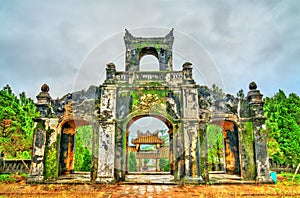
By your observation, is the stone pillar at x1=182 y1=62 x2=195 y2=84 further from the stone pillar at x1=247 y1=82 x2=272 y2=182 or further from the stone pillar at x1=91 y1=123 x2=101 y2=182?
the stone pillar at x1=91 y1=123 x2=101 y2=182

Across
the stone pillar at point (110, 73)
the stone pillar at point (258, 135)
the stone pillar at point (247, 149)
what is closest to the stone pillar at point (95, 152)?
the stone pillar at point (110, 73)

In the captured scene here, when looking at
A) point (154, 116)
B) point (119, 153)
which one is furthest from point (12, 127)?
point (154, 116)

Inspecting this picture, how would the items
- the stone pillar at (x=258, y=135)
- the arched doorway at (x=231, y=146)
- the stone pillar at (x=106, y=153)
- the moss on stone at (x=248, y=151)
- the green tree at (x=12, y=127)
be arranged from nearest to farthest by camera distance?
the stone pillar at (x=106, y=153) < the stone pillar at (x=258, y=135) < the moss on stone at (x=248, y=151) < the arched doorway at (x=231, y=146) < the green tree at (x=12, y=127)

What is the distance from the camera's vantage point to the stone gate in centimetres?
1042

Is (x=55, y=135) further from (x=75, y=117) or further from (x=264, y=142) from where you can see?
(x=264, y=142)

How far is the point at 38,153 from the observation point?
1073cm

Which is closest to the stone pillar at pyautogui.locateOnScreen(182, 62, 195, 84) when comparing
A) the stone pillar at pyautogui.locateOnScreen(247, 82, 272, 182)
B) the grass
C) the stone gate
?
the stone gate

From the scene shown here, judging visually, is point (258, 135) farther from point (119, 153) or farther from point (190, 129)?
point (119, 153)

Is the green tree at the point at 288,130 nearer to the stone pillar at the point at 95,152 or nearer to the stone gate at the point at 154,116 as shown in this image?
the stone gate at the point at 154,116

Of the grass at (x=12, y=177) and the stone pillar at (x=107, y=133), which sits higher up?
the stone pillar at (x=107, y=133)

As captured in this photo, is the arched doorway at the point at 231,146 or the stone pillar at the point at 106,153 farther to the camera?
the arched doorway at the point at 231,146

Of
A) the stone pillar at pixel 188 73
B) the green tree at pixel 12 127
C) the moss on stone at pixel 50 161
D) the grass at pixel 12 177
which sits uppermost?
the stone pillar at pixel 188 73

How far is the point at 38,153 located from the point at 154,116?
570 centimetres

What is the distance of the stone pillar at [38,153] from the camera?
10375 mm
